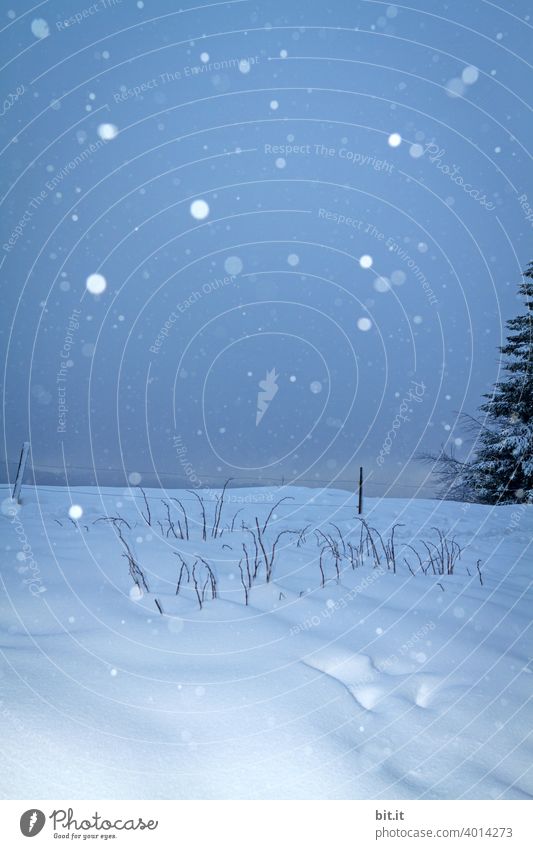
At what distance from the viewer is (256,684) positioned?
1862 mm

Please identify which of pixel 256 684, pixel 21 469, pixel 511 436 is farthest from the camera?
pixel 511 436

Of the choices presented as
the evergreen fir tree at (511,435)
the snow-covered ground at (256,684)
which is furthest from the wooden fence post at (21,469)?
the evergreen fir tree at (511,435)

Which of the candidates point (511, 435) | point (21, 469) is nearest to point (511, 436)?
point (511, 435)

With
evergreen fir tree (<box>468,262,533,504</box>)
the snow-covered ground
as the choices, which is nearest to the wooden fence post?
the snow-covered ground

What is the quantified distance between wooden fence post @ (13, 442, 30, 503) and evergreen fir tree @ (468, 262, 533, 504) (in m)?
16.3

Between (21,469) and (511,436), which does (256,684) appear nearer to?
(21,469)

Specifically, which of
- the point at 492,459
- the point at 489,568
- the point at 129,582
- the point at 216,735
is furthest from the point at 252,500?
the point at 492,459

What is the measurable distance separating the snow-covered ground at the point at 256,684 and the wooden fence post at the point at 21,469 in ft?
18.0

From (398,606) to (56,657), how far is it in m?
2.22

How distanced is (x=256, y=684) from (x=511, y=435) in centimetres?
1884

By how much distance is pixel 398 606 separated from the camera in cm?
314

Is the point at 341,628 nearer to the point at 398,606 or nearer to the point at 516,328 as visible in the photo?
the point at 398,606

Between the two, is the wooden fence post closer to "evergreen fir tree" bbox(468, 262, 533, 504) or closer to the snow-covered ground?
the snow-covered ground

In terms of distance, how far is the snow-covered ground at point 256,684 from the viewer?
1.34 m
